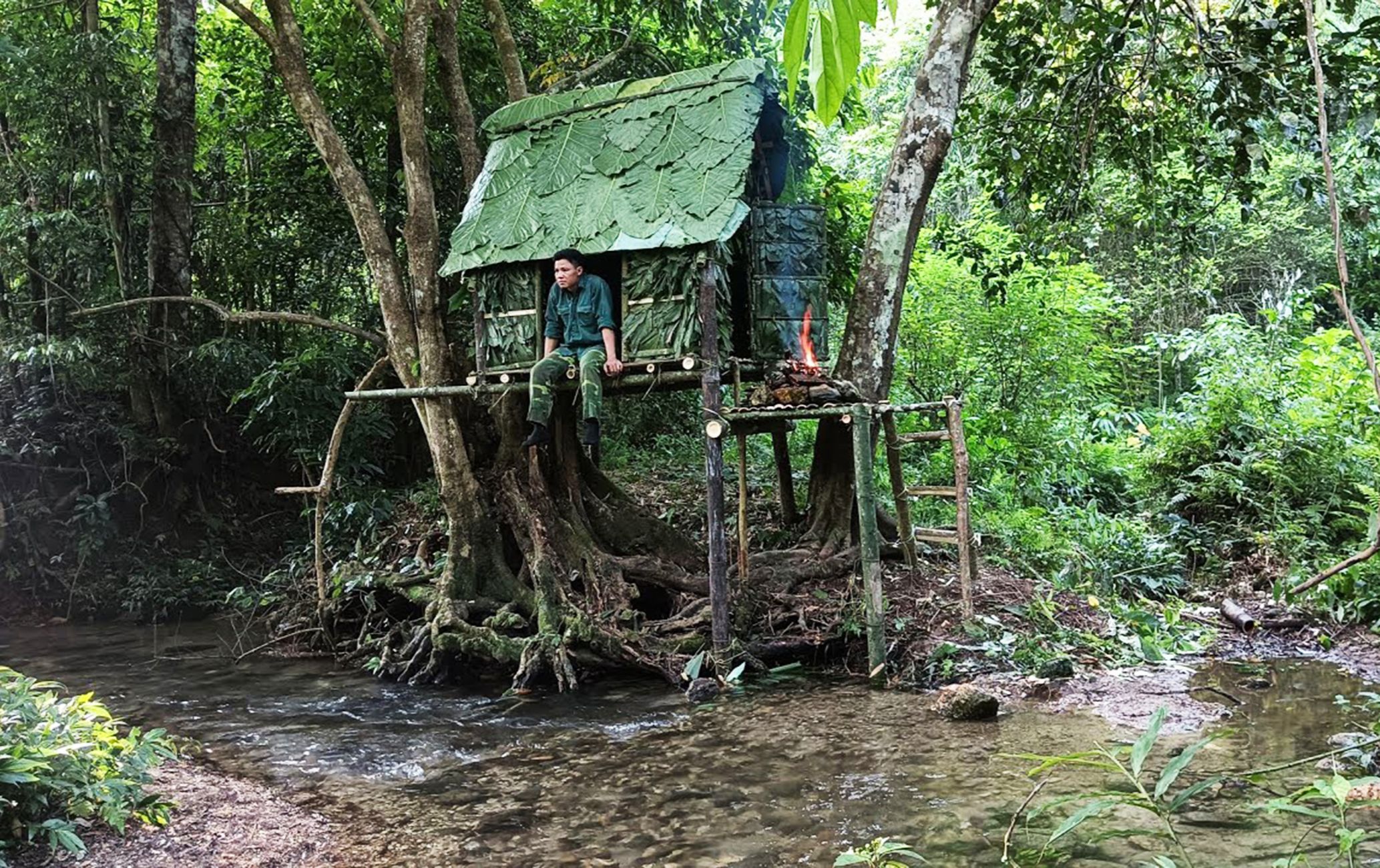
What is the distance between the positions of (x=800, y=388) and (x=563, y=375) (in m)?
1.91

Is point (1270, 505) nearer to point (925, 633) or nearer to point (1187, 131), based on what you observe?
point (1187, 131)

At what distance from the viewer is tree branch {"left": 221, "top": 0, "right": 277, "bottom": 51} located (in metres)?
8.62

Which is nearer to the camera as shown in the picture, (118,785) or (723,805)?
(118,785)

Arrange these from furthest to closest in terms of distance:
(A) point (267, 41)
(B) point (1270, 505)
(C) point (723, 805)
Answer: (B) point (1270, 505) → (A) point (267, 41) → (C) point (723, 805)

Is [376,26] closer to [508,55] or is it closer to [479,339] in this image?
[508,55]

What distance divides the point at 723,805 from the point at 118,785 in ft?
8.92

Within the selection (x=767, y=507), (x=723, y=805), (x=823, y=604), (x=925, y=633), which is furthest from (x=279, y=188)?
(x=723, y=805)

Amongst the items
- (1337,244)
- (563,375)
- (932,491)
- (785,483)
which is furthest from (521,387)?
(1337,244)

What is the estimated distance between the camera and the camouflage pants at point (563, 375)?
7680 mm

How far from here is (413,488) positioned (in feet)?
40.8

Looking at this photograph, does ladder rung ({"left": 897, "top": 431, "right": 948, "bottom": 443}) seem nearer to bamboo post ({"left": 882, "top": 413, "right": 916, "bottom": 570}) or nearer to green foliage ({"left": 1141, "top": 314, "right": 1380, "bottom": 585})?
bamboo post ({"left": 882, "top": 413, "right": 916, "bottom": 570})

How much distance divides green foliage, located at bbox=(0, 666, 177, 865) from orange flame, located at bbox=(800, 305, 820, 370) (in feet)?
17.8

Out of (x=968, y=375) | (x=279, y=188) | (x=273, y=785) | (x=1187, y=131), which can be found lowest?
(x=273, y=785)

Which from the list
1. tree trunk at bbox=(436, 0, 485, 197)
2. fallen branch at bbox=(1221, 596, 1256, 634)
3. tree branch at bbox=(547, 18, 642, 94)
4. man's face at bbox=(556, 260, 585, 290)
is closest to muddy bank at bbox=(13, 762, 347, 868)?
man's face at bbox=(556, 260, 585, 290)
